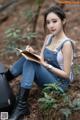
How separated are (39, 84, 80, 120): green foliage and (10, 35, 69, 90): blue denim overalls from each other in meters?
0.19

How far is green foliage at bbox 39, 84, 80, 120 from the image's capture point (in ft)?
14.1

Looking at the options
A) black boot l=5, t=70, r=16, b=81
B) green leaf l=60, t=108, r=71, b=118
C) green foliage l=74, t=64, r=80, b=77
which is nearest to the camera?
green leaf l=60, t=108, r=71, b=118

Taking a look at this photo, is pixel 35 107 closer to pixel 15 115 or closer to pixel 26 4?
pixel 15 115

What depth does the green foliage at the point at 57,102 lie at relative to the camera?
4289mm

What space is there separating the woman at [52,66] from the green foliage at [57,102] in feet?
0.69

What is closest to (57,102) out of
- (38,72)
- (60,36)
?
(38,72)

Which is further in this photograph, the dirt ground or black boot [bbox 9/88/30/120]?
the dirt ground

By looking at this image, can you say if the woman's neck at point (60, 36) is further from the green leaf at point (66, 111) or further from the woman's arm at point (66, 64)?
the green leaf at point (66, 111)

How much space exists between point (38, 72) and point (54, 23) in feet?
1.90

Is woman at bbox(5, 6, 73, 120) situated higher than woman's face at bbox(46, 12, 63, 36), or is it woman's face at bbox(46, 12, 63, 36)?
woman's face at bbox(46, 12, 63, 36)

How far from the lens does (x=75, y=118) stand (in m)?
4.54

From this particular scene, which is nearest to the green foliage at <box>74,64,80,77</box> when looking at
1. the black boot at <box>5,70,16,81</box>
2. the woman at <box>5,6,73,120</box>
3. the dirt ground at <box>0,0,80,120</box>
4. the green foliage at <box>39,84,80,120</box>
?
the dirt ground at <box>0,0,80,120</box>

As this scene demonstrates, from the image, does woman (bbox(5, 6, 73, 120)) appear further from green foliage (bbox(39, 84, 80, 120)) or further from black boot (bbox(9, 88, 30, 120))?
green foliage (bbox(39, 84, 80, 120))

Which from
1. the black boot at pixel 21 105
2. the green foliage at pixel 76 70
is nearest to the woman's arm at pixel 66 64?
the black boot at pixel 21 105
